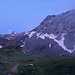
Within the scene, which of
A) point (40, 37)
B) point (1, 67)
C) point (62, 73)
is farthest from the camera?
point (40, 37)

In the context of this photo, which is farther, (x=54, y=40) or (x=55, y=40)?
(x=55, y=40)

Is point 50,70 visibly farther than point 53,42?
No

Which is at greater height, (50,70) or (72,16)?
(72,16)

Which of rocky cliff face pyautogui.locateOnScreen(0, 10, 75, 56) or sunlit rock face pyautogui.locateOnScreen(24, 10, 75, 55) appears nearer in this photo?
rocky cliff face pyautogui.locateOnScreen(0, 10, 75, 56)

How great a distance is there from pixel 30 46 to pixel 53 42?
16.2 meters

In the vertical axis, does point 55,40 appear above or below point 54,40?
above

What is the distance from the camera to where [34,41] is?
175 m

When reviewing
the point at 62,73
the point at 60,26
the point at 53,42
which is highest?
the point at 60,26

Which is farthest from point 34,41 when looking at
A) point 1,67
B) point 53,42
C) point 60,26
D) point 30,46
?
point 1,67

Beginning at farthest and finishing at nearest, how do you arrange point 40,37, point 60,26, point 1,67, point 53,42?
point 60,26, point 40,37, point 53,42, point 1,67

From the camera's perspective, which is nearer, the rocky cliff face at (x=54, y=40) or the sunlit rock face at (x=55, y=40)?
the rocky cliff face at (x=54, y=40)

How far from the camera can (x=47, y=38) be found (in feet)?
572

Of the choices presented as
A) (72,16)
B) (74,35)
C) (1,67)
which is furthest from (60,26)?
(1,67)

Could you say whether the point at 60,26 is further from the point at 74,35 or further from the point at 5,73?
the point at 5,73
